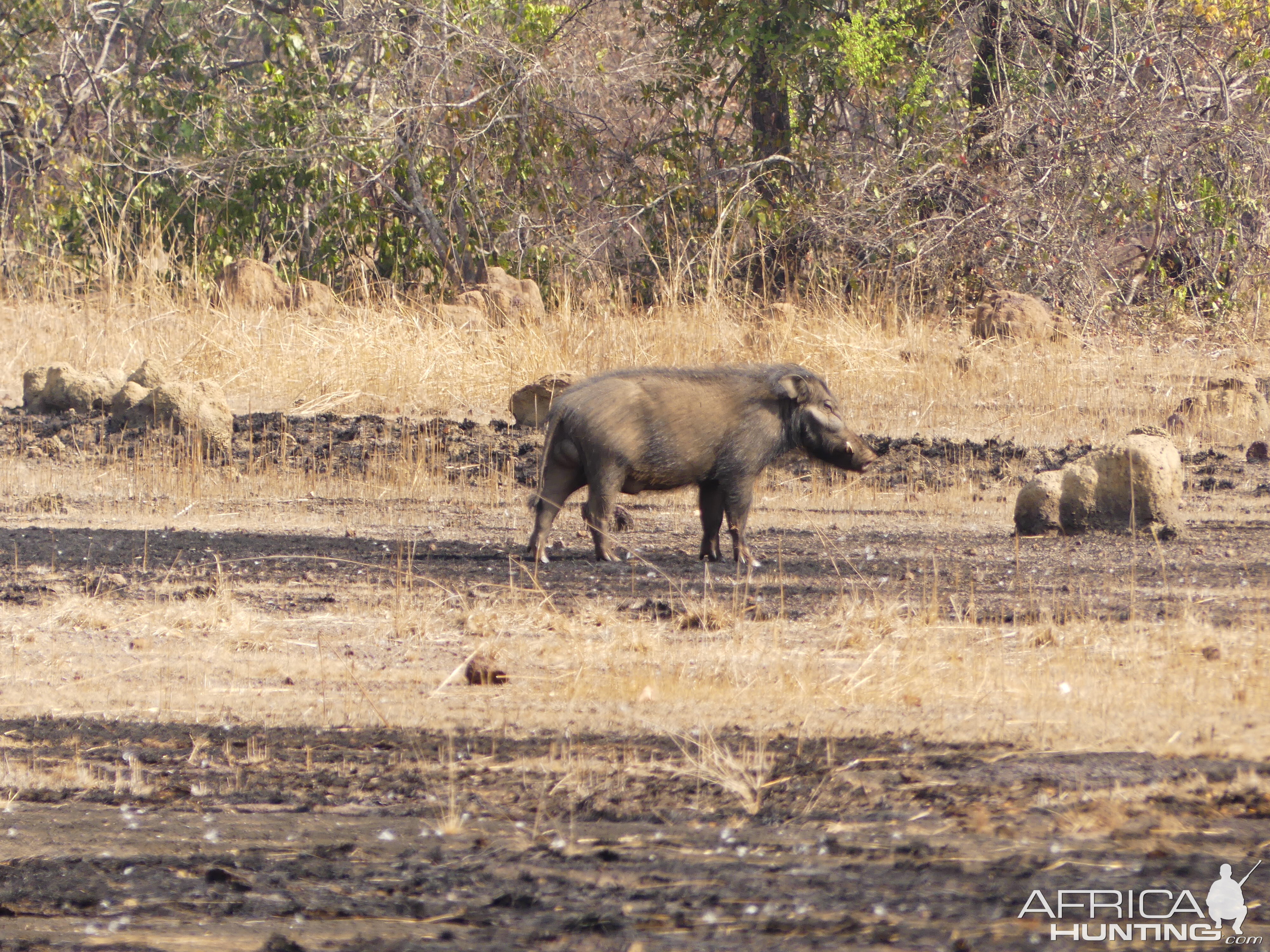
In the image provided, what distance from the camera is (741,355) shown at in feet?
51.0

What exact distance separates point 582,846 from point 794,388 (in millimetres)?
4832

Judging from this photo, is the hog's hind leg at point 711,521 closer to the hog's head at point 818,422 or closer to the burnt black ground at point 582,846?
Result: the hog's head at point 818,422

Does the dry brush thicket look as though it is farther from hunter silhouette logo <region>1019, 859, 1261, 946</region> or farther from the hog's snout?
hunter silhouette logo <region>1019, 859, 1261, 946</region>

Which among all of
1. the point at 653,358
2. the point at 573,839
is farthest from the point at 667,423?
the point at 653,358

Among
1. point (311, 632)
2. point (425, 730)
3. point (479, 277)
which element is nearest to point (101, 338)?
point (479, 277)

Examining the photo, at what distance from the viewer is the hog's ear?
896cm

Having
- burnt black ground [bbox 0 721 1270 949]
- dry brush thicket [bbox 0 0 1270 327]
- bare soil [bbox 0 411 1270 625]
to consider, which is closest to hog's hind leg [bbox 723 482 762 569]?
bare soil [bbox 0 411 1270 625]

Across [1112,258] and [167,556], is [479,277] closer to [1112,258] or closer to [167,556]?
[1112,258]

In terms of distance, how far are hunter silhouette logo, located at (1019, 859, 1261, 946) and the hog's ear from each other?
510 centimetres

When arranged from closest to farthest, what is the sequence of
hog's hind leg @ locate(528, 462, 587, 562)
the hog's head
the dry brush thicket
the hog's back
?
the hog's back → hog's hind leg @ locate(528, 462, 587, 562) → the hog's head → the dry brush thicket

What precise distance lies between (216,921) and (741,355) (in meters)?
11.9

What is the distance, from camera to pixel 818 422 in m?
9.10

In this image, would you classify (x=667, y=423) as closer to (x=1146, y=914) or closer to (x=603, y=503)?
(x=603, y=503)

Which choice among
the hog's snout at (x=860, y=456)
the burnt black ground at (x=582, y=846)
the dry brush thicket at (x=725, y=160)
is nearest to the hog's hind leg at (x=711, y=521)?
the hog's snout at (x=860, y=456)
